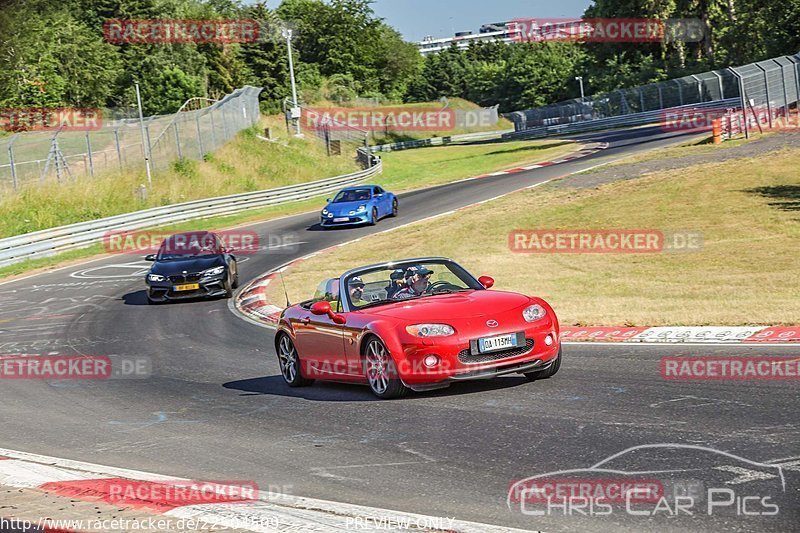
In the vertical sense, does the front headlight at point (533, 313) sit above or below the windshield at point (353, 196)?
above

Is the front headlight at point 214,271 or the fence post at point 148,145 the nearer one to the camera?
the front headlight at point 214,271

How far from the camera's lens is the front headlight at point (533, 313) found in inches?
397

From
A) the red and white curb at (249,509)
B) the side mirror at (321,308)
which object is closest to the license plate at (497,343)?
the side mirror at (321,308)

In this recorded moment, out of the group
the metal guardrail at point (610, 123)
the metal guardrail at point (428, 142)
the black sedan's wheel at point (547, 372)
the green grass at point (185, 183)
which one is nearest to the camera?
the black sedan's wheel at point (547, 372)

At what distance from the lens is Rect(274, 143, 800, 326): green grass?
15.6 m

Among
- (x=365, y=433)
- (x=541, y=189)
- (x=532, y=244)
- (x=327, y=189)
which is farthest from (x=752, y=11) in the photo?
(x=365, y=433)

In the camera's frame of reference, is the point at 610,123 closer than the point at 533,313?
No

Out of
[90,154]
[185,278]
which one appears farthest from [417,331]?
[90,154]

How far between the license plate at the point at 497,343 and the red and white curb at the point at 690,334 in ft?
10.2

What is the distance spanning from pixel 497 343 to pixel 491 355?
0.42 ft

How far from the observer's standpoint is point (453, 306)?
405 inches

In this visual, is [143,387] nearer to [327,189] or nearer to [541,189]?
[541,189]

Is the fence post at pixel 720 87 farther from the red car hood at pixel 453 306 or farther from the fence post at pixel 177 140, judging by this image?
the red car hood at pixel 453 306

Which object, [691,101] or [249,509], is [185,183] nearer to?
[691,101]
